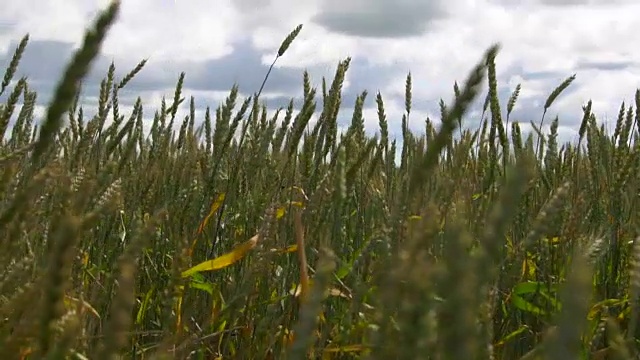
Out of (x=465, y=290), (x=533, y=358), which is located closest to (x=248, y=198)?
(x=533, y=358)

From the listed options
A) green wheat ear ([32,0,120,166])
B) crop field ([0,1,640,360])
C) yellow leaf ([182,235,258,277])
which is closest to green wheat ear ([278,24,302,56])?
crop field ([0,1,640,360])

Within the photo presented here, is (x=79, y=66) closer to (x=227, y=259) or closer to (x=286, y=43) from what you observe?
(x=227, y=259)

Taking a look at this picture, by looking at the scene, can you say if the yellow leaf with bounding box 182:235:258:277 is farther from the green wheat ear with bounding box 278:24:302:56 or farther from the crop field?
the green wheat ear with bounding box 278:24:302:56

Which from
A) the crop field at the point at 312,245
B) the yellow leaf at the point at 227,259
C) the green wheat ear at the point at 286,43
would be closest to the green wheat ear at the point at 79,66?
the crop field at the point at 312,245

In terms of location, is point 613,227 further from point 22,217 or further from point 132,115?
point 22,217

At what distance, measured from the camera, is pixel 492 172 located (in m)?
2.02

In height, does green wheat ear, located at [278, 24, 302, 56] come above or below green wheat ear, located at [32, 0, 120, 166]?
above

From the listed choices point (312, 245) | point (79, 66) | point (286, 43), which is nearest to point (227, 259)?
point (312, 245)

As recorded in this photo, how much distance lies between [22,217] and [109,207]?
0.14 metres

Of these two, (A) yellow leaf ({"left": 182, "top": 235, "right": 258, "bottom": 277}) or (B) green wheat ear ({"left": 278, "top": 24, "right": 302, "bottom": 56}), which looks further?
(B) green wheat ear ({"left": 278, "top": 24, "right": 302, "bottom": 56})

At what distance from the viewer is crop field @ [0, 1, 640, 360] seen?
587 mm

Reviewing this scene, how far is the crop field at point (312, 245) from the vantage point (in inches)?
23.1

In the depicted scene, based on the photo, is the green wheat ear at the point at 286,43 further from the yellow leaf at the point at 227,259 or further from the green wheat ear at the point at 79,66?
the green wheat ear at the point at 79,66

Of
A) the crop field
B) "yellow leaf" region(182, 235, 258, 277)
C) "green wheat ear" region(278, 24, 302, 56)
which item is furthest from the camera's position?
"green wheat ear" region(278, 24, 302, 56)
